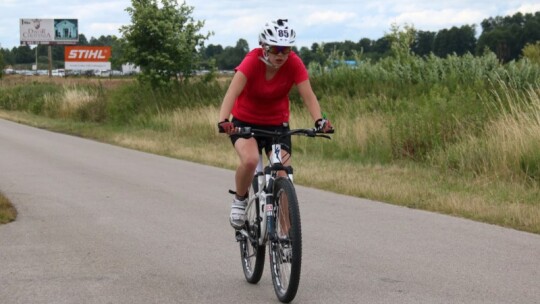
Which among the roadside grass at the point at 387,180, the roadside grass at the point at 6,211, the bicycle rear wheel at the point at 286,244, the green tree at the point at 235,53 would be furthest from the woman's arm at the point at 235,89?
the green tree at the point at 235,53

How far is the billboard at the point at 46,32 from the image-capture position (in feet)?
362

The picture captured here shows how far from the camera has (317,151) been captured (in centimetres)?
1936

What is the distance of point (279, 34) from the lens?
6.63 m

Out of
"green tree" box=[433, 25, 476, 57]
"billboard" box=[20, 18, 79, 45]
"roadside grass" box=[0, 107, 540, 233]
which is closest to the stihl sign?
"billboard" box=[20, 18, 79, 45]

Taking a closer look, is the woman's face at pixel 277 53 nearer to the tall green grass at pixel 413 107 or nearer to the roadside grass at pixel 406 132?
the roadside grass at pixel 406 132

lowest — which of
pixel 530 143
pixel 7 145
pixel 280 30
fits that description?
pixel 7 145

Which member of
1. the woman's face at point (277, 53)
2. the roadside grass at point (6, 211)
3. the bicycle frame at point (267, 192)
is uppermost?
the woman's face at point (277, 53)

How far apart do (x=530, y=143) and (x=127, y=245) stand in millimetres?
7057

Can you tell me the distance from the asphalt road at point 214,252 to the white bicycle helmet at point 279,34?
6.02 feet

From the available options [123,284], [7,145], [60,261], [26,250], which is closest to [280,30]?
[123,284]

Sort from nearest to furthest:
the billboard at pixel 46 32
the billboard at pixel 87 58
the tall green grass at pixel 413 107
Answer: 1. the tall green grass at pixel 413 107
2. the billboard at pixel 46 32
3. the billboard at pixel 87 58

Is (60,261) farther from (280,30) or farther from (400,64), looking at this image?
(400,64)

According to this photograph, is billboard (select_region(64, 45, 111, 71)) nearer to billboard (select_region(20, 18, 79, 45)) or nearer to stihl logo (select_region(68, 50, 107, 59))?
stihl logo (select_region(68, 50, 107, 59))

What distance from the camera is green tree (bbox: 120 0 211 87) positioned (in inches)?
1244
